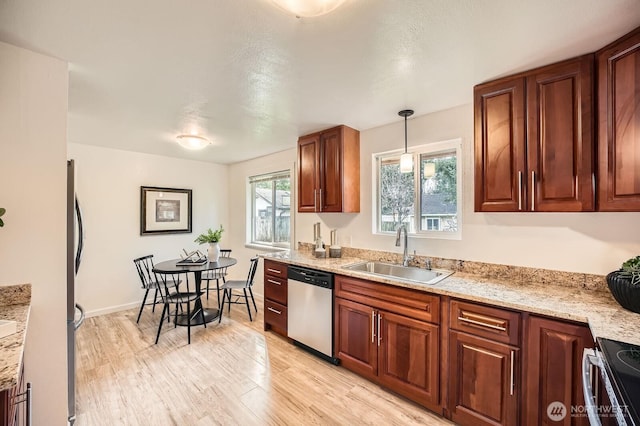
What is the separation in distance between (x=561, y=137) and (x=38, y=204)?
124 inches

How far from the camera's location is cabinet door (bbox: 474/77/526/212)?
1849 millimetres

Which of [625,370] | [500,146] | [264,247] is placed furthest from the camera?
[264,247]

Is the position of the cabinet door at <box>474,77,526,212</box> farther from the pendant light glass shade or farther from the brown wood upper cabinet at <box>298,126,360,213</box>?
the brown wood upper cabinet at <box>298,126,360,213</box>

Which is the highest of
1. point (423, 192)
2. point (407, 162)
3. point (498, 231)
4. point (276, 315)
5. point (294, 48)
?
point (294, 48)

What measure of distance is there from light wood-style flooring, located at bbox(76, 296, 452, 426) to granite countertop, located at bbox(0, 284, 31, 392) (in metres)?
0.99

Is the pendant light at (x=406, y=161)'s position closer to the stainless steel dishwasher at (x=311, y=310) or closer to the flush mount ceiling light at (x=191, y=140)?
the stainless steel dishwasher at (x=311, y=310)

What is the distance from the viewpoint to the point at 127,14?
1307 mm

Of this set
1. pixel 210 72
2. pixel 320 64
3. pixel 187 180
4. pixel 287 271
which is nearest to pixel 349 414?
pixel 287 271

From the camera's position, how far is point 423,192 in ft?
9.04

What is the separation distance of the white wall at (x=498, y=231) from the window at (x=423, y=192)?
0.28 ft

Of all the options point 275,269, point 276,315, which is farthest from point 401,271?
point 276,315

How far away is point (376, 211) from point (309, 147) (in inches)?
43.1

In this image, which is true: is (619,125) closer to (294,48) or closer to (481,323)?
(481,323)

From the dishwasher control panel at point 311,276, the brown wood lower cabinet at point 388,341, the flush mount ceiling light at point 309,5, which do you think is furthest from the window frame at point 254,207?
the flush mount ceiling light at point 309,5
